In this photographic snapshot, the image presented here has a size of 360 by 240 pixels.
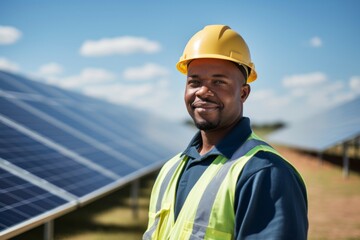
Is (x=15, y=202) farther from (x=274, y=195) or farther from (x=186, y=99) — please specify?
(x=274, y=195)

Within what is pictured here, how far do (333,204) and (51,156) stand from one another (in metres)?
8.80

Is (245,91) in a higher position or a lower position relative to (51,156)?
higher

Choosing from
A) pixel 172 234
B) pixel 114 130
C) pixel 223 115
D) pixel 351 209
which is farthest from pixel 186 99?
pixel 351 209

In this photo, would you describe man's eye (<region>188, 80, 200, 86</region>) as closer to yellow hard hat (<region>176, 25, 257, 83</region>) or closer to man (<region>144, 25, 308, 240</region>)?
man (<region>144, 25, 308, 240</region>)

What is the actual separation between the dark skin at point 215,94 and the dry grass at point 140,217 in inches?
219

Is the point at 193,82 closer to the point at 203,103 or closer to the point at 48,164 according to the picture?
the point at 203,103

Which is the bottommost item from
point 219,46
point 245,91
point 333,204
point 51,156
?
point 333,204

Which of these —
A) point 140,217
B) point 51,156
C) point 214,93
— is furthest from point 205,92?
point 140,217

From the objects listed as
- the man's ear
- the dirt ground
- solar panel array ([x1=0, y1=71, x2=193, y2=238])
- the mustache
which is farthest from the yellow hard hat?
the dirt ground

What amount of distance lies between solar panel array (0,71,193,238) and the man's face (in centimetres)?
222

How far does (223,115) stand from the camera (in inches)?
90.9

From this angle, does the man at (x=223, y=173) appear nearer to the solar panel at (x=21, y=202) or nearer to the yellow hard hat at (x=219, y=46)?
the yellow hard hat at (x=219, y=46)

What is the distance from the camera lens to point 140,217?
895 centimetres

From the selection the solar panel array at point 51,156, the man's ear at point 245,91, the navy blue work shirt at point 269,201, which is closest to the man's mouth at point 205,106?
the man's ear at point 245,91
